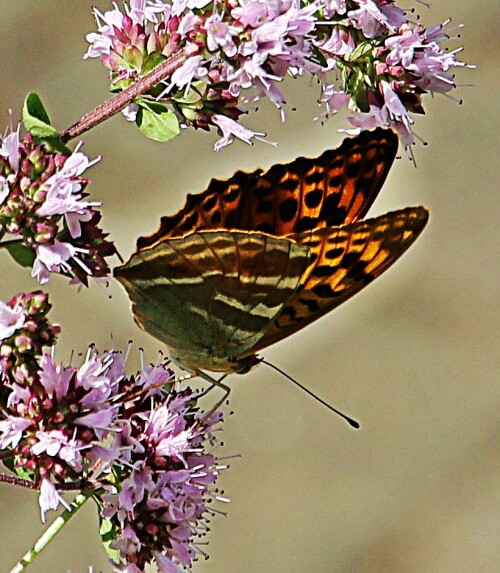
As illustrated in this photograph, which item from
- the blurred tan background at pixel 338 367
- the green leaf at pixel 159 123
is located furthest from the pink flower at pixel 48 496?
the blurred tan background at pixel 338 367

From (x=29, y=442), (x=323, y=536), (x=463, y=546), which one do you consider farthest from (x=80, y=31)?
(x=29, y=442)

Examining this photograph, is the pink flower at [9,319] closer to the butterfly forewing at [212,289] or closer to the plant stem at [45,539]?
the butterfly forewing at [212,289]

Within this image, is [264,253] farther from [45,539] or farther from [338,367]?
[338,367]

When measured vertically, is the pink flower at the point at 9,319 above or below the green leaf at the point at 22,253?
below

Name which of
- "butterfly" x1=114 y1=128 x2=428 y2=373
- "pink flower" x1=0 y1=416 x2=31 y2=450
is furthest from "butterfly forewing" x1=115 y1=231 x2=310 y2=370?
"pink flower" x1=0 y1=416 x2=31 y2=450

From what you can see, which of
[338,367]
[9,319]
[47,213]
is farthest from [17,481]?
[338,367]

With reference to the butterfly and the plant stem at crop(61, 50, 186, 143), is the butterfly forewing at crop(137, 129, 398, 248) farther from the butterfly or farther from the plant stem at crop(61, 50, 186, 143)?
the plant stem at crop(61, 50, 186, 143)

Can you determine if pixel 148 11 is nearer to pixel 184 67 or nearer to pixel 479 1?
pixel 184 67
